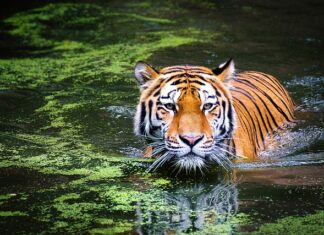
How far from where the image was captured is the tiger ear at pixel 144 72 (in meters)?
4.34

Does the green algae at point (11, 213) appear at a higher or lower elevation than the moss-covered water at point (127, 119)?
lower

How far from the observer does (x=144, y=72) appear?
14.3ft

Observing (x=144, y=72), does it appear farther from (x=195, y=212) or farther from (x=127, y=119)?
(x=127, y=119)

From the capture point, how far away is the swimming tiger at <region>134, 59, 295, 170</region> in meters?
3.91

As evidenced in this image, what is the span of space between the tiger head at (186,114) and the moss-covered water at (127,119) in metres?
0.18

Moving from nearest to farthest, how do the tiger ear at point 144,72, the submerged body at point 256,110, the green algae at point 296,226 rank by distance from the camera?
the green algae at point 296,226
the tiger ear at point 144,72
the submerged body at point 256,110

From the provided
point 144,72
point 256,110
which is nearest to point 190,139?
point 144,72

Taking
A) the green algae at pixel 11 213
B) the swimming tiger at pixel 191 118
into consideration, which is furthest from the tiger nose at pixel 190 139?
the green algae at pixel 11 213

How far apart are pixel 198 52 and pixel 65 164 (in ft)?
11.0

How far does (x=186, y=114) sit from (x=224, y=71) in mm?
544

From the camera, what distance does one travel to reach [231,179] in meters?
4.10

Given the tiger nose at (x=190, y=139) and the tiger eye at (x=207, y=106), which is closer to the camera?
the tiger nose at (x=190, y=139)

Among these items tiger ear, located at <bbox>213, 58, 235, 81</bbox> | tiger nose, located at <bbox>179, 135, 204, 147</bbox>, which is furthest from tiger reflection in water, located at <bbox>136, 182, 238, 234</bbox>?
tiger ear, located at <bbox>213, 58, 235, 81</bbox>

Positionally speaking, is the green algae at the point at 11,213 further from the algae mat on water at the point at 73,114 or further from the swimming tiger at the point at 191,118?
the swimming tiger at the point at 191,118
